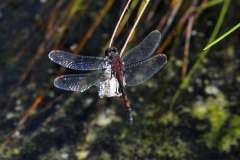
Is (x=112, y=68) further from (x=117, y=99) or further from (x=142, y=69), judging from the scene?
(x=117, y=99)

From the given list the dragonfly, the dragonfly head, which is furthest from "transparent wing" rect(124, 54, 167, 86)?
the dragonfly head

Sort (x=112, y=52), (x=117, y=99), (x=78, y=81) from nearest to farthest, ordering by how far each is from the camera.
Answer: (x=112, y=52) < (x=78, y=81) < (x=117, y=99)

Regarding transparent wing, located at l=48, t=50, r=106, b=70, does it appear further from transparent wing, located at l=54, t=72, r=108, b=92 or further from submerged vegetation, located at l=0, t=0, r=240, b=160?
submerged vegetation, located at l=0, t=0, r=240, b=160

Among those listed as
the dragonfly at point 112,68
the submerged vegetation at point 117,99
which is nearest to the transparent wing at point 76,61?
the dragonfly at point 112,68

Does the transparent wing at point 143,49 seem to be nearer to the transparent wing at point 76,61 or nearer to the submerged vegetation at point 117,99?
the transparent wing at point 76,61

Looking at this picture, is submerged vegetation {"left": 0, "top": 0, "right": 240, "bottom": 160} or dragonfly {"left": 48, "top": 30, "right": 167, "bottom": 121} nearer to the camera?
dragonfly {"left": 48, "top": 30, "right": 167, "bottom": 121}

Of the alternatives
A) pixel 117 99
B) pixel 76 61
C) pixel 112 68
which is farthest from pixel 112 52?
pixel 117 99
